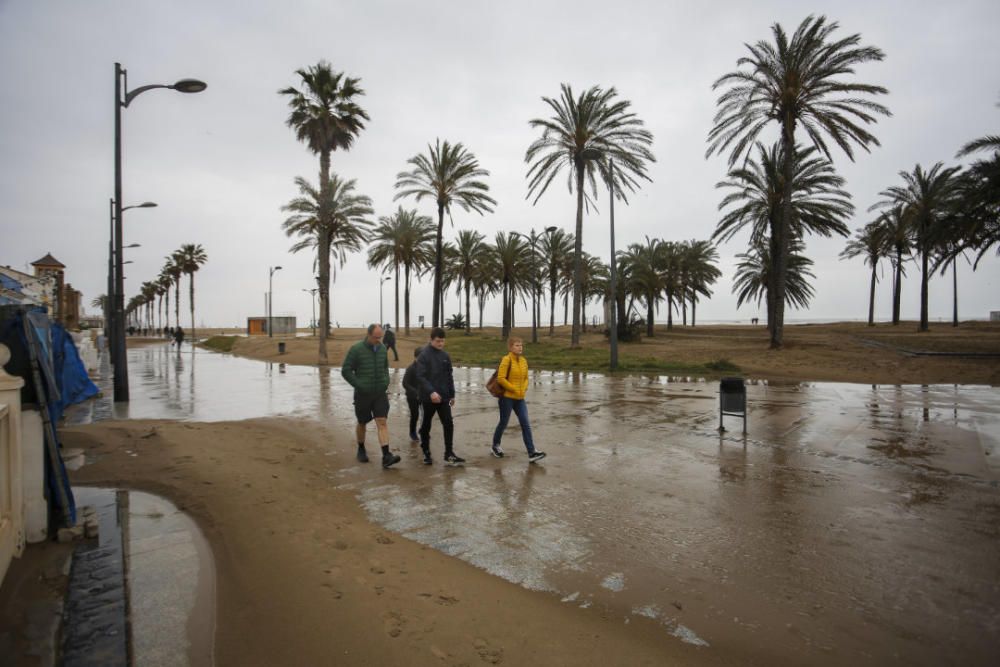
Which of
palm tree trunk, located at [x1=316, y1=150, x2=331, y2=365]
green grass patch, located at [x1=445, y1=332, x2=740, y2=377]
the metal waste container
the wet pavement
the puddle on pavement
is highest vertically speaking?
palm tree trunk, located at [x1=316, y1=150, x2=331, y2=365]

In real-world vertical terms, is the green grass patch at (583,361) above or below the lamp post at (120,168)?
below

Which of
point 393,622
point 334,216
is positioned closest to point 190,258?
point 334,216

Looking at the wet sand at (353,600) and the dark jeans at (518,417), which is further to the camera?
the dark jeans at (518,417)

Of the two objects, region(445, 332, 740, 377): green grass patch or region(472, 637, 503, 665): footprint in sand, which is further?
region(445, 332, 740, 377): green grass patch

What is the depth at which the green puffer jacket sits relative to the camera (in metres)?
6.71

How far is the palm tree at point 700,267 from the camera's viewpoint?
47.3 meters

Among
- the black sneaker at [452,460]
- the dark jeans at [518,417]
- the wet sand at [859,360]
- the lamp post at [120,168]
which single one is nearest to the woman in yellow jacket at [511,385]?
the dark jeans at [518,417]

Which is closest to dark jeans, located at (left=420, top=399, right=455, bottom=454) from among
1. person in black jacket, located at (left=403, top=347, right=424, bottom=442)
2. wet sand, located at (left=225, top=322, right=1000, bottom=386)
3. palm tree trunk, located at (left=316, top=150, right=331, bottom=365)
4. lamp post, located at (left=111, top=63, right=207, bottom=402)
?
person in black jacket, located at (left=403, top=347, right=424, bottom=442)

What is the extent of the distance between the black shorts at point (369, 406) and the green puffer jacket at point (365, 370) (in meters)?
0.07

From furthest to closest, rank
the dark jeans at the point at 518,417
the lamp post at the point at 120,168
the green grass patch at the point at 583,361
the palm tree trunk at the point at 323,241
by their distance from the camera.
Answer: the palm tree trunk at the point at 323,241 → the green grass patch at the point at 583,361 → the lamp post at the point at 120,168 → the dark jeans at the point at 518,417

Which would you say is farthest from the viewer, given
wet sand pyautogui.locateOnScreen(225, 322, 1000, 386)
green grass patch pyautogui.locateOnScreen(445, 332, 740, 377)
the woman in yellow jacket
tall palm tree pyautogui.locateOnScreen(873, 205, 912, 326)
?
tall palm tree pyautogui.locateOnScreen(873, 205, 912, 326)

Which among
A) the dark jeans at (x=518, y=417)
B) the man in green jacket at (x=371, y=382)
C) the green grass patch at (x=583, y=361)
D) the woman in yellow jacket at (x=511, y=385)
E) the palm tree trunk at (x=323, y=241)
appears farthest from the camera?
the palm tree trunk at (x=323, y=241)

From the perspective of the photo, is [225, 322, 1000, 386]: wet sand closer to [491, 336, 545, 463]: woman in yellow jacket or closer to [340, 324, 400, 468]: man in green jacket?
[491, 336, 545, 463]: woman in yellow jacket

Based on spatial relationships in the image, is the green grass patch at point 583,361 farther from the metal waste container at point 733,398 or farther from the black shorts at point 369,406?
the black shorts at point 369,406
